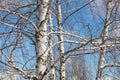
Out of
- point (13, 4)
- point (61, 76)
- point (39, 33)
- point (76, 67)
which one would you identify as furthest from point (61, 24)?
point (76, 67)

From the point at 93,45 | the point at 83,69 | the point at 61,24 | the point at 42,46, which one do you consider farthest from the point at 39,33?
the point at 83,69

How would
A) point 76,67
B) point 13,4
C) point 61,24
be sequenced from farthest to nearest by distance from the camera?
1. point 76,67
2. point 61,24
3. point 13,4

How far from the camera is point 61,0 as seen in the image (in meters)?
6.55

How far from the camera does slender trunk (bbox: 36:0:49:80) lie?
158 inches

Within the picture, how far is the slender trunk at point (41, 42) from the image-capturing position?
401cm

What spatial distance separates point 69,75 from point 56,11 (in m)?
7.12

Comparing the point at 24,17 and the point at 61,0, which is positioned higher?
the point at 61,0

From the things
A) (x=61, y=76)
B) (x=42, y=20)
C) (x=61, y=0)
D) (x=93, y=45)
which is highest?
(x=61, y=0)

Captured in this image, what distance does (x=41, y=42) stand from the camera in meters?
4.07

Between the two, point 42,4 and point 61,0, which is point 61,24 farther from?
point 42,4

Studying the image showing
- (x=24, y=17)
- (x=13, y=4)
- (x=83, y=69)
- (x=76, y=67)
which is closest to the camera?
(x=24, y=17)

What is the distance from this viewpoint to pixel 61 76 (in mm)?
6586

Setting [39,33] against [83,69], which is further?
[83,69]

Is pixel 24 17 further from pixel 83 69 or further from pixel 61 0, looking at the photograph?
pixel 83 69
